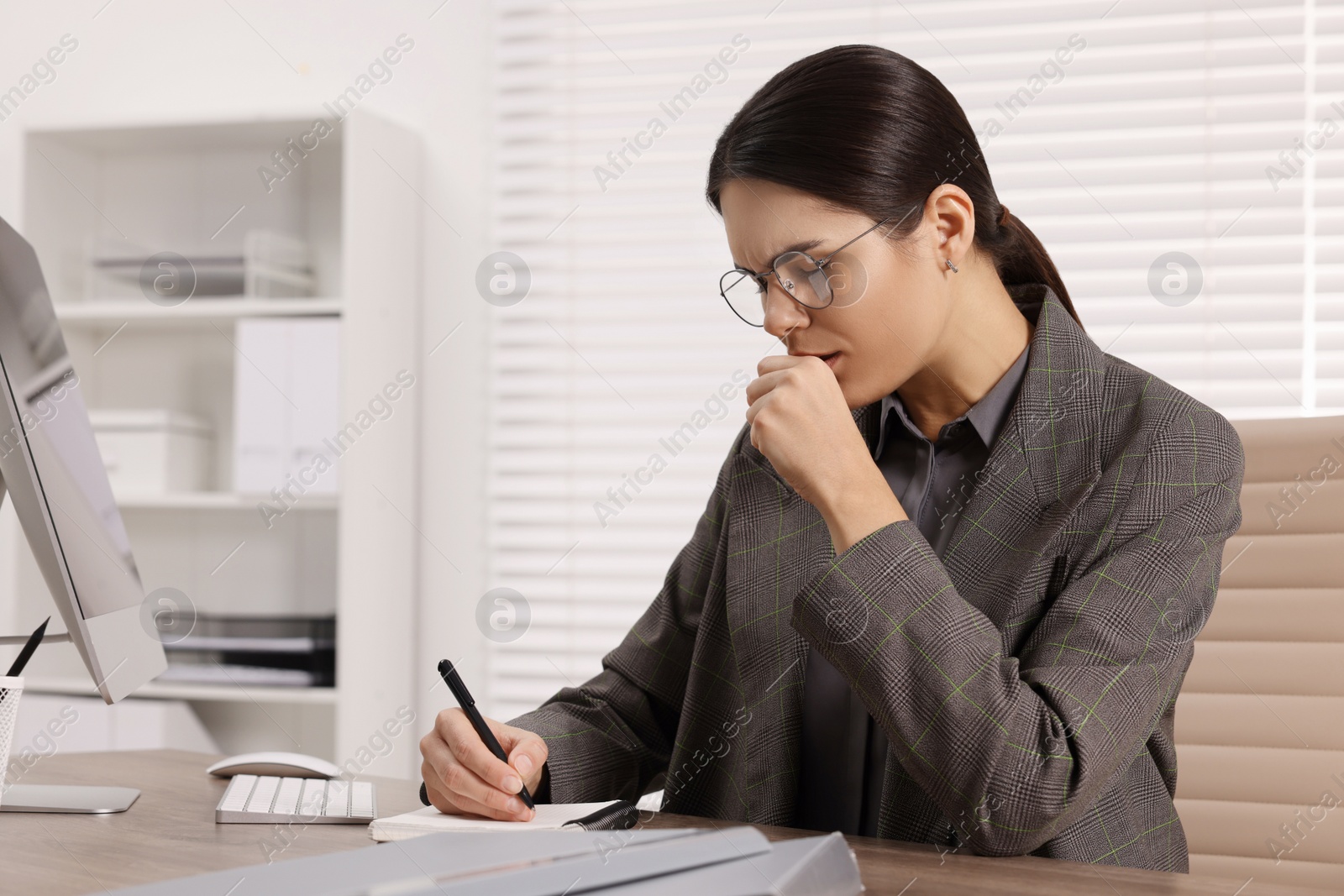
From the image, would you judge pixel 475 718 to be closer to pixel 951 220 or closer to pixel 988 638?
pixel 988 638

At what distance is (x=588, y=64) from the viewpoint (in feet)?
8.55

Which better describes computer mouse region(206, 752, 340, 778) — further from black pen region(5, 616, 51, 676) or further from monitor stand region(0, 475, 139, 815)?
black pen region(5, 616, 51, 676)

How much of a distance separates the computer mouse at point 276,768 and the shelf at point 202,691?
3.92 feet

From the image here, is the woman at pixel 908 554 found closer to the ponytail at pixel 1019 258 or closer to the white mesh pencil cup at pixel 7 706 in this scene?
the ponytail at pixel 1019 258

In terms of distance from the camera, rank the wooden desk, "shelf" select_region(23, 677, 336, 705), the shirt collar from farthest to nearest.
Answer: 1. "shelf" select_region(23, 677, 336, 705)
2. the shirt collar
3. the wooden desk

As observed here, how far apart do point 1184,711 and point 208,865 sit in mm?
1092

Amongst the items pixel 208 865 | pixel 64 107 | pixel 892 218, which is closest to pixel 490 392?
pixel 64 107

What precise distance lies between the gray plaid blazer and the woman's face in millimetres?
128

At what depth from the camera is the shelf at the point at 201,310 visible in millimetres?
2465

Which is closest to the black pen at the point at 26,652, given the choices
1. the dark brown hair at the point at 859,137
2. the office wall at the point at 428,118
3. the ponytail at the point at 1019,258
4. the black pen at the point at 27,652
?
the black pen at the point at 27,652

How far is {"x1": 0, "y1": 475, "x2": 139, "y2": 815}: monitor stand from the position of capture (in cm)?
102

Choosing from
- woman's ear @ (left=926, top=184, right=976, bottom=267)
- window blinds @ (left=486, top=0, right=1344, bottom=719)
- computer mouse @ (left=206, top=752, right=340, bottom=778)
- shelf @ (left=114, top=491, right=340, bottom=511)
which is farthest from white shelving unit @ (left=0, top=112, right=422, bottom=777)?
woman's ear @ (left=926, top=184, right=976, bottom=267)

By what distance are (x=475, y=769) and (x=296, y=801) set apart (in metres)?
0.21

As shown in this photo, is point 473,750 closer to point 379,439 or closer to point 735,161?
point 735,161
